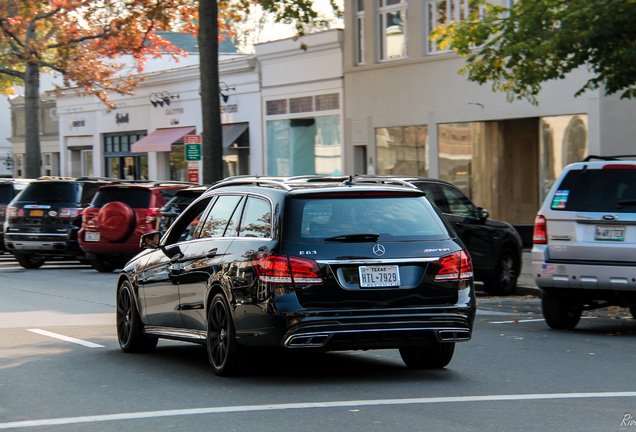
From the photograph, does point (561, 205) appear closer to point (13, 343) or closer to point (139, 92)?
A: point (13, 343)

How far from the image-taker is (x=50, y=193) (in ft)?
76.7

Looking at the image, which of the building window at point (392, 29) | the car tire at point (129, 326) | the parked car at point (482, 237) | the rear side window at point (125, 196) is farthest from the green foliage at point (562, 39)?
the building window at point (392, 29)

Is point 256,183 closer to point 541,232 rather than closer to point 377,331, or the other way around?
point 377,331

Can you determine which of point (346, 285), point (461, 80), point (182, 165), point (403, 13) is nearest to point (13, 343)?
point (346, 285)

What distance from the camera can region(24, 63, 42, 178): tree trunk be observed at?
135ft

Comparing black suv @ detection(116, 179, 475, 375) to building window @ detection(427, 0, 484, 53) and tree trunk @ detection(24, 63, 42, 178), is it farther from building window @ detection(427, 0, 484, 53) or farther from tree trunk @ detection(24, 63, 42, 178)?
tree trunk @ detection(24, 63, 42, 178)

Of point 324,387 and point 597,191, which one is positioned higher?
point 597,191

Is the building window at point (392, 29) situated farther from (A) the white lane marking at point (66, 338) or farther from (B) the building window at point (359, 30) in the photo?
(A) the white lane marking at point (66, 338)

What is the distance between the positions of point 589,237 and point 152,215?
1098cm

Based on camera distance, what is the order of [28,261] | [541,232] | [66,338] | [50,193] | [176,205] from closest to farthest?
1. [66,338]
2. [541,232]
3. [176,205]
4. [50,193]
5. [28,261]

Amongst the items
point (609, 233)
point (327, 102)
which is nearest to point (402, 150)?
point (327, 102)

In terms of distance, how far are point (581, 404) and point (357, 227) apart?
2097 mm

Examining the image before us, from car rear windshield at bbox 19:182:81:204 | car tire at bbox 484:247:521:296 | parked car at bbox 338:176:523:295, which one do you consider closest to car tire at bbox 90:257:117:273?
car rear windshield at bbox 19:182:81:204

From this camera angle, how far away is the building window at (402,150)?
30.3 m
